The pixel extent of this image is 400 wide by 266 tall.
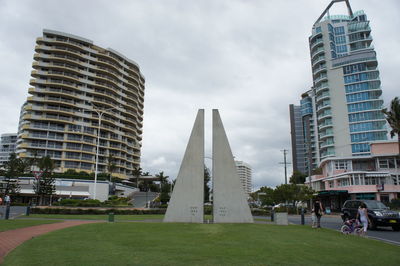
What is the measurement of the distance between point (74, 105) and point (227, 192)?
67.0 meters

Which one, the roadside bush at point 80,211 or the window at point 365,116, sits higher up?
the window at point 365,116

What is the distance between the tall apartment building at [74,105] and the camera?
246 feet

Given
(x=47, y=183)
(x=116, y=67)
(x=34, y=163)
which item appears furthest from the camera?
(x=116, y=67)

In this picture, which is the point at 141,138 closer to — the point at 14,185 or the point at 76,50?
the point at 76,50

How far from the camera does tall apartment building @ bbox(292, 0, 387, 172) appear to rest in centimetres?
7375

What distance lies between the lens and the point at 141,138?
10638 centimetres

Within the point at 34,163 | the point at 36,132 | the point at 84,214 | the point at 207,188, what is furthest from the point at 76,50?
the point at 84,214

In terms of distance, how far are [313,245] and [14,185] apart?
57288mm

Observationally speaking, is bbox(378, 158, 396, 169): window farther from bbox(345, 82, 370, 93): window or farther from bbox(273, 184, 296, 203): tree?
bbox(345, 82, 370, 93): window

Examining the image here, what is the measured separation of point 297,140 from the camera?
15062 cm

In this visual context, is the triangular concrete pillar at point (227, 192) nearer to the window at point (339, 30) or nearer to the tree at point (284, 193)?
the tree at point (284, 193)

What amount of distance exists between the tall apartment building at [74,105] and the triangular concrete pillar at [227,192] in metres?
56.4

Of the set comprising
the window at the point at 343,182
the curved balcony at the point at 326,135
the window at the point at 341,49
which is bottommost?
the window at the point at 343,182

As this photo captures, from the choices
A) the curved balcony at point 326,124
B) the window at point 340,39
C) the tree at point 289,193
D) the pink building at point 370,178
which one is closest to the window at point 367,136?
the curved balcony at point 326,124
